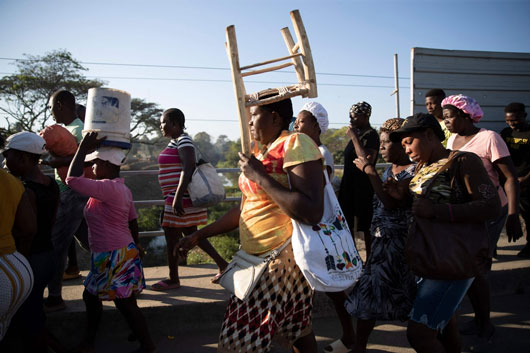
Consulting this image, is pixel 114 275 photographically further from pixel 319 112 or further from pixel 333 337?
pixel 319 112

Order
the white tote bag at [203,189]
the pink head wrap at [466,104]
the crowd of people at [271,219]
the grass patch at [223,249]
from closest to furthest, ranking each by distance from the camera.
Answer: the crowd of people at [271,219], the pink head wrap at [466,104], the white tote bag at [203,189], the grass patch at [223,249]

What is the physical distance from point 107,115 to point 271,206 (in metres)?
1.76

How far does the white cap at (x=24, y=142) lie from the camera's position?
2891 millimetres

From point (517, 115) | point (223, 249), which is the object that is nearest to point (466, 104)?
point (517, 115)

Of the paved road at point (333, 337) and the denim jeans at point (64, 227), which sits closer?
the paved road at point (333, 337)

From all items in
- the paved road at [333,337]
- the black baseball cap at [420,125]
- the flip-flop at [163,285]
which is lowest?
the paved road at [333,337]

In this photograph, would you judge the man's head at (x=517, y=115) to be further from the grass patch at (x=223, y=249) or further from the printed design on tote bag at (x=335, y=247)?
the grass patch at (x=223, y=249)

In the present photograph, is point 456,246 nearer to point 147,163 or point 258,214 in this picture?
point 258,214

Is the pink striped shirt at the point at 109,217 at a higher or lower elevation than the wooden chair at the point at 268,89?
lower

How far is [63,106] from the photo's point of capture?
4.21m

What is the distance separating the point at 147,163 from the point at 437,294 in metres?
61.3

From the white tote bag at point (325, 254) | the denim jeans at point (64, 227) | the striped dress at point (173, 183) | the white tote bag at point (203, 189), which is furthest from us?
the striped dress at point (173, 183)

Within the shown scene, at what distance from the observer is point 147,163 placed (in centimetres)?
6100

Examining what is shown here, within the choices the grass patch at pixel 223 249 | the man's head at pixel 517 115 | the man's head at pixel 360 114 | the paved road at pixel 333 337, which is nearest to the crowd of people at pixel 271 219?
the paved road at pixel 333 337
